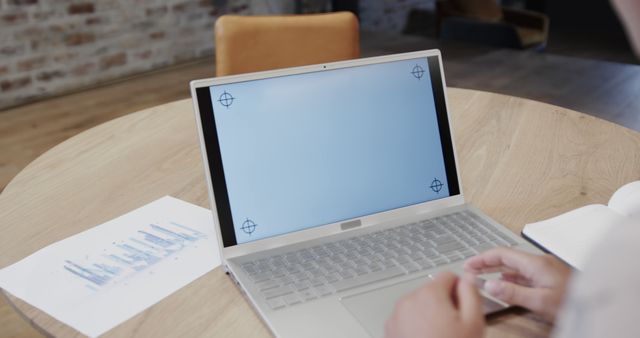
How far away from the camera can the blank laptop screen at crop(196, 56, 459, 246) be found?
0.92m

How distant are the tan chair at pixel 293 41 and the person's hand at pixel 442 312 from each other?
4.23 feet

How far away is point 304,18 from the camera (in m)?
1.89

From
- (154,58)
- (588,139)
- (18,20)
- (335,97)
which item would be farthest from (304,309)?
(154,58)

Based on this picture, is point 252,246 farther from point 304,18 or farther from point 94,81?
point 94,81

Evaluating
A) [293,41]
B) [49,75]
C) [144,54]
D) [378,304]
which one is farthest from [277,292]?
[144,54]

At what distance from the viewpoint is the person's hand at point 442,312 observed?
61 centimetres

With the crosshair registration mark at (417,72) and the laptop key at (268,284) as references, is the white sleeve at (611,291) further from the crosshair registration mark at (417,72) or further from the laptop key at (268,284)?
the crosshair registration mark at (417,72)

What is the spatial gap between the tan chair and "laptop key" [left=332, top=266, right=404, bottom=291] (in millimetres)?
1111

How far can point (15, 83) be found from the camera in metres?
3.67

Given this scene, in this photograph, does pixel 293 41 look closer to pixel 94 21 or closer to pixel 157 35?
pixel 94 21

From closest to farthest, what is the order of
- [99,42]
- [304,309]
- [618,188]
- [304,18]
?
[304,309]
[618,188]
[304,18]
[99,42]

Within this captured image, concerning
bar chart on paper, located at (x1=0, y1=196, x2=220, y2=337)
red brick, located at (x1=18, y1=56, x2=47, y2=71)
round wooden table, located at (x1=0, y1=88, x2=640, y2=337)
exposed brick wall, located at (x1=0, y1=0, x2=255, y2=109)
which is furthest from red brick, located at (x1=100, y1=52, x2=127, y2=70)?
bar chart on paper, located at (x1=0, y1=196, x2=220, y2=337)

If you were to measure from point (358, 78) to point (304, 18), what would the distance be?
0.94 meters

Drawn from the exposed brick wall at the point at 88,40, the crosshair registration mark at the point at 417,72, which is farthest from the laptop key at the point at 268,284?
the exposed brick wall at the point at 88,40
